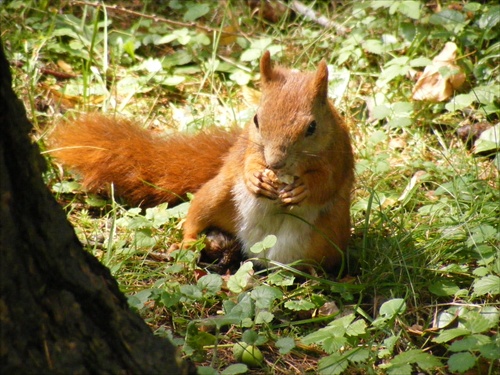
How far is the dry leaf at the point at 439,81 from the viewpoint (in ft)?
11.6

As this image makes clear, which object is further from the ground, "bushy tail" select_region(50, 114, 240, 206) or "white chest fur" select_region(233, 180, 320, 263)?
"bushy tail" select_region(50, 114, 240, 206)

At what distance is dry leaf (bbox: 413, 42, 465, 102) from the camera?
3537 mm

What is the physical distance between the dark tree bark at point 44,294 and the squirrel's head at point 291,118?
93cm

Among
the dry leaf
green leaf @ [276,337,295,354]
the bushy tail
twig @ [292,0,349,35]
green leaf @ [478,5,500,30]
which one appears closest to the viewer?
green leaf @ [276,337,295,354]

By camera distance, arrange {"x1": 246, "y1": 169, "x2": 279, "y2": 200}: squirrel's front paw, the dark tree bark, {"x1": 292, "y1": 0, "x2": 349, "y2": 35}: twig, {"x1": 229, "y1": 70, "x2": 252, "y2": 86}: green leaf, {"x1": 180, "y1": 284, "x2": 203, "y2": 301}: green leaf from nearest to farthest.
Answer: the dark tree bark
{"x1": 180, "y1": 284, "x2": 203, "y2": 301}: green leaf
{"x1": 246, "y1": 169, "x2": 279, "y2": 200}: squirrel's front paw
{"x1": 229, "y1": 70, "x2": 252, "y2": 86}: green leaf
{"x1": 292, "y1": 0, "x2": 349, "y2": 35}: twig

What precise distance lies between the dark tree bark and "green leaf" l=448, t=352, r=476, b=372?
0.76m

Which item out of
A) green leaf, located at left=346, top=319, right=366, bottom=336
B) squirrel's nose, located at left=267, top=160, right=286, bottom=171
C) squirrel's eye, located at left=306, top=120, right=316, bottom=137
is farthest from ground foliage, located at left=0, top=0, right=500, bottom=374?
squirrel's eye, located at left=306, top=120, right=316, bottom=137

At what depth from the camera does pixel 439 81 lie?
11.8 ft

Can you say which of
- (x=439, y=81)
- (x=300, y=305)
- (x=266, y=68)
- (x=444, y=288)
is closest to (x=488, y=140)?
(x=439, y=81)

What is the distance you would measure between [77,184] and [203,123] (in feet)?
2.17

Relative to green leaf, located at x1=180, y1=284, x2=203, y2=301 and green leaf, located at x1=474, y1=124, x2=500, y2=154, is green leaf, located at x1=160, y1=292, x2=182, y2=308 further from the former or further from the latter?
green leaf, located at x1=474, y1=124, x2=500, y2=154

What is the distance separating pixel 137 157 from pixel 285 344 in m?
1.09

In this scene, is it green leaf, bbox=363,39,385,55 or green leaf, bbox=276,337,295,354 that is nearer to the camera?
green leaf, bbox=276,337,295,354

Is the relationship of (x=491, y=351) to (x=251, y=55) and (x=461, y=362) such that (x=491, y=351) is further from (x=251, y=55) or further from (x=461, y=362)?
(x=251, y=55)
